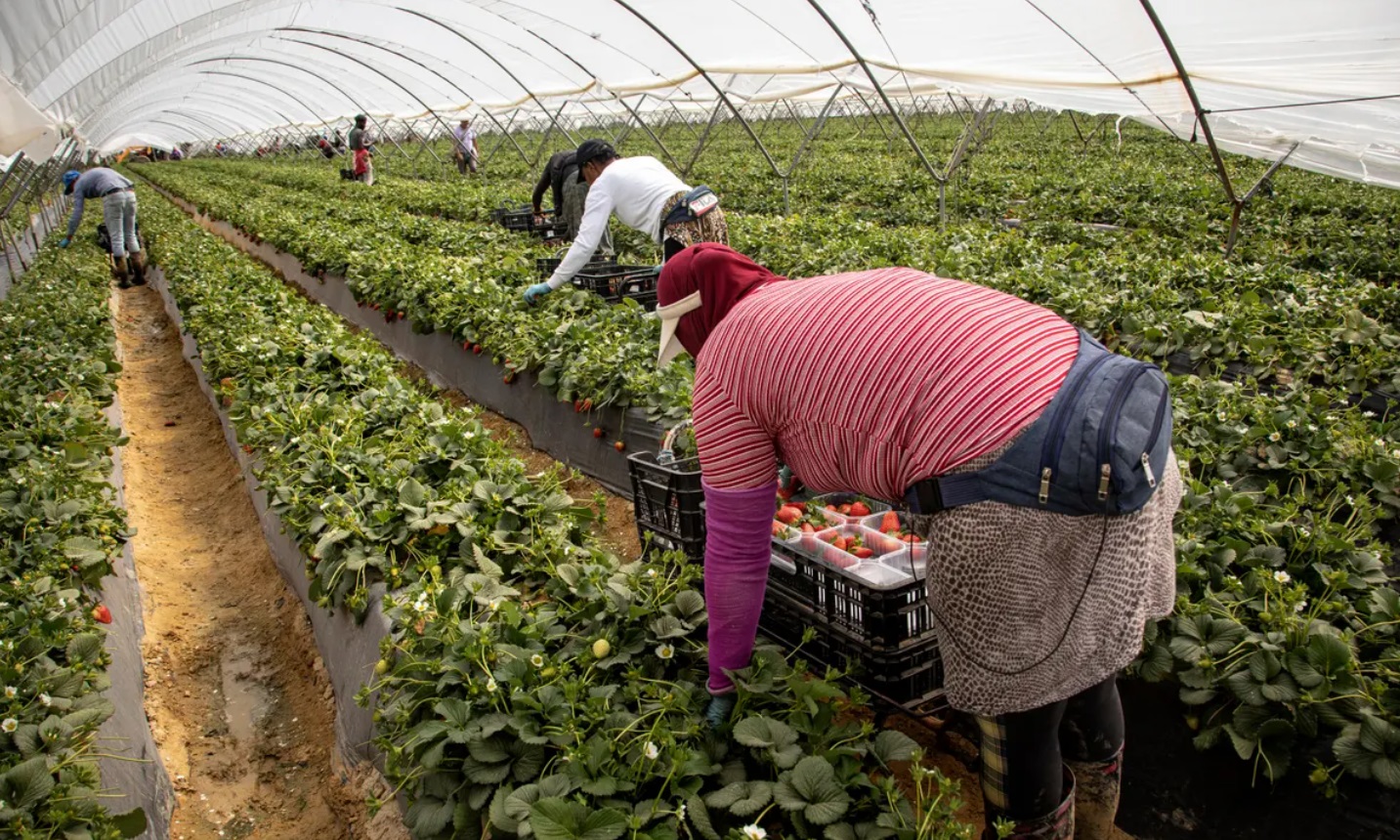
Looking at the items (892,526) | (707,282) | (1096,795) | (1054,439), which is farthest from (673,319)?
(1096,795)

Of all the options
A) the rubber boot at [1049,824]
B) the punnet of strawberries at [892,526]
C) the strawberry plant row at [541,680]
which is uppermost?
the punnet of strawberries at [892,526]

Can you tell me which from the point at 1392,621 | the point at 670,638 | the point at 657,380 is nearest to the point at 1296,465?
the point at 1392,621

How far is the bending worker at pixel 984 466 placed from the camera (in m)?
1.65

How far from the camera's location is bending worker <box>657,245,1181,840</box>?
1.65m

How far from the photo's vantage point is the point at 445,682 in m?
2.51

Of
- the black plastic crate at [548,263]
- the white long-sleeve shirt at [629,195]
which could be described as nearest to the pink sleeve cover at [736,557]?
the white long-sleeve shirt at [629,195]

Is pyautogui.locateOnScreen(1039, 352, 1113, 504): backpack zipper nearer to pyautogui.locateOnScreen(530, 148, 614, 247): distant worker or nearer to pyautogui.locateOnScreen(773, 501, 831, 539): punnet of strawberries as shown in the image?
pyautogui.locateOnScreen(773, 501, 831, 539): punnet of strawberries

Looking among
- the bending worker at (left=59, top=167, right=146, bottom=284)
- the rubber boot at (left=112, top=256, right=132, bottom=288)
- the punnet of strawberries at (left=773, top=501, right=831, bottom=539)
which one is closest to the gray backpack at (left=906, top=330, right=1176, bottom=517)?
the punnet of strawberries at (left=773, top=501, right=831, bottom=539)

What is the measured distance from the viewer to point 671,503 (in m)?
2.95

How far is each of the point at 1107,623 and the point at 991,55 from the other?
6.20m

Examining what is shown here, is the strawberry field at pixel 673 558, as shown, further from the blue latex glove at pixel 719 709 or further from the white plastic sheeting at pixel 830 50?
the white plastic sheeting at pixel 830 50

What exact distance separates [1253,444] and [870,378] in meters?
2.45

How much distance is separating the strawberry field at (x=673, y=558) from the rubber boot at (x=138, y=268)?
20.3ft

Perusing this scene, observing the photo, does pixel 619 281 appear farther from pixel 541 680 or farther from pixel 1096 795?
pixel 1096 795
